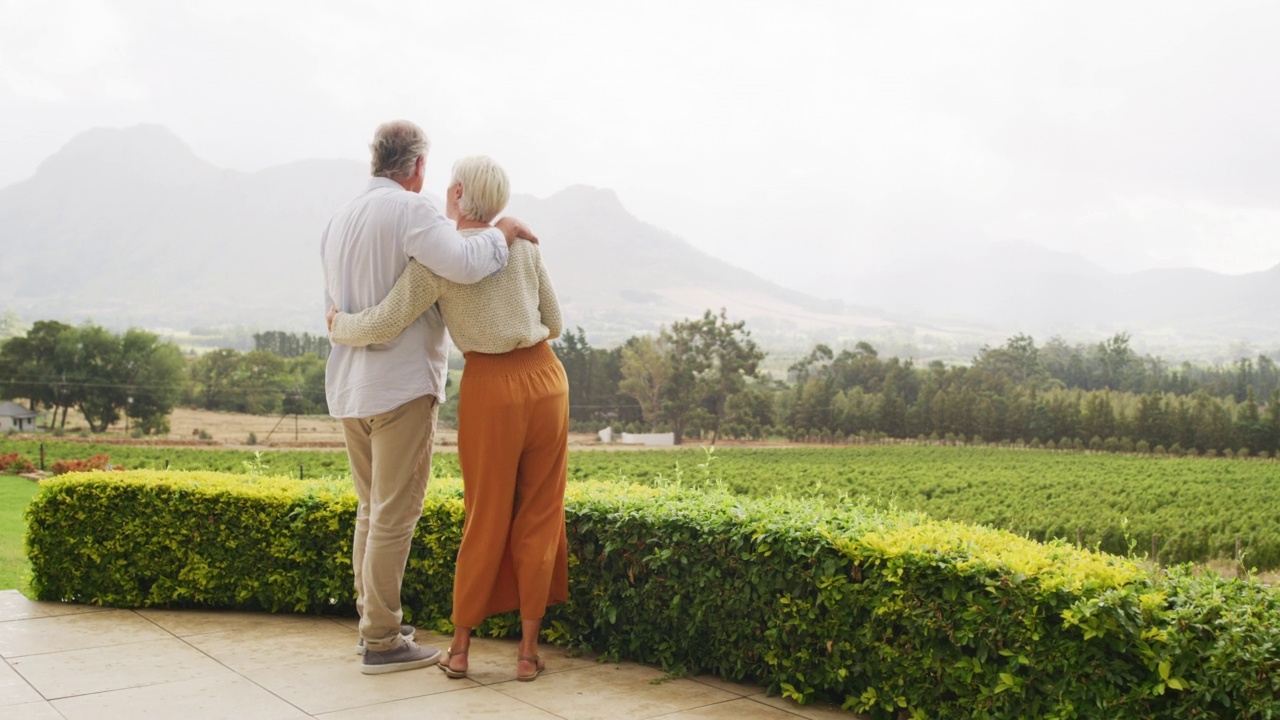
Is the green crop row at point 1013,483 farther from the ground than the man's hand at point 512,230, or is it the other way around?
the man's hand at point 512,230

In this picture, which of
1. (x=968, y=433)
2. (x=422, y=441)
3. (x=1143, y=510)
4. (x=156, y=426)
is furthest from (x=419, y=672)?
(x=968, y=433)

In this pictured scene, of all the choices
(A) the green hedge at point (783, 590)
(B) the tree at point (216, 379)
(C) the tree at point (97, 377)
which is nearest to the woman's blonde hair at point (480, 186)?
(A) the green hedge at point (783, 590)

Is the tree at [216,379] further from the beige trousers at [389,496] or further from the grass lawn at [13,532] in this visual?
the beige trousers at [389,496]

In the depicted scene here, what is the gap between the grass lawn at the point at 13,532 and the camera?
6.39 m

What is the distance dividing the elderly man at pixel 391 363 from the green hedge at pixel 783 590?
63cm

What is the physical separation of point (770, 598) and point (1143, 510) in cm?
2578

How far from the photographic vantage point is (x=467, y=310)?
3.14 meters

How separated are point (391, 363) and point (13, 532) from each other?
38.3 feet

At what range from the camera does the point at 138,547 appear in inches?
171

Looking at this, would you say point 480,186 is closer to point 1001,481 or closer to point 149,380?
point 1001,481

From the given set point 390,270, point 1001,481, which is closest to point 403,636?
point 390,270

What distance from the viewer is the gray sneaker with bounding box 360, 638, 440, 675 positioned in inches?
126

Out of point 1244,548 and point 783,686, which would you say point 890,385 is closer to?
point 1244,548

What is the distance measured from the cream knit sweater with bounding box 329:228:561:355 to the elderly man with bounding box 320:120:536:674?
66 mm
